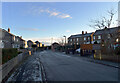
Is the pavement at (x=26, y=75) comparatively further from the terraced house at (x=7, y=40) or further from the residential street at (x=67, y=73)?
the terraced house at (x=7, y=40)

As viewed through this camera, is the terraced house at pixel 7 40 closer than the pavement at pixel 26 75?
No

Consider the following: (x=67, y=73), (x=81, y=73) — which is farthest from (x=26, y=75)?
(x=81, y=73)

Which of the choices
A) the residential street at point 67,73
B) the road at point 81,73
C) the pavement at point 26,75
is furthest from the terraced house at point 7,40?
the road at point 81,73

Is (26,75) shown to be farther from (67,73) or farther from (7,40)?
(7,40)

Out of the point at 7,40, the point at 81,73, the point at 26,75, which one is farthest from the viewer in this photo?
the point at 7,40

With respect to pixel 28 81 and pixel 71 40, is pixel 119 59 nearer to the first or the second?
pixel 28 81

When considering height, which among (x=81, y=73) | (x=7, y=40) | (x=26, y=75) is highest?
(x=7, y=40)

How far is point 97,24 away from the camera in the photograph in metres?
24.5

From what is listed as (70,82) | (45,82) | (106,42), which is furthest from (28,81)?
(106,42)

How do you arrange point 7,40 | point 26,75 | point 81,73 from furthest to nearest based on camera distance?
1. point 7,40
2. point 81,73
3. point 26,75

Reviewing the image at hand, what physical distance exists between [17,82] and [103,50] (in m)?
18.7

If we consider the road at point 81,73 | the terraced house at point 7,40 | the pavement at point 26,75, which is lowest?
the road at point 81,73

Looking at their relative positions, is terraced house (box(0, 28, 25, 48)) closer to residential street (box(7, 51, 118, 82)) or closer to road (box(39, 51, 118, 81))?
residential street (box(7, 51, 118, 82))

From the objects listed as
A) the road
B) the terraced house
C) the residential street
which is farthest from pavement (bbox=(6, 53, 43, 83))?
the terraced house
